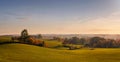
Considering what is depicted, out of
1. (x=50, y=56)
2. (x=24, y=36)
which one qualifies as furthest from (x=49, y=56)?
(x=24, y=36)

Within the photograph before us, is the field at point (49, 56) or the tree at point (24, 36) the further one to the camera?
the tree at point (24, 36)

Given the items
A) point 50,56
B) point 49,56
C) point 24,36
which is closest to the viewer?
point 49,56

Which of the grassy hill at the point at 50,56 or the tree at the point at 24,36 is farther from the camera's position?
the tree at the point at 24,36

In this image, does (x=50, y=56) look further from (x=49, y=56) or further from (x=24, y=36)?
(x=24, y=36)

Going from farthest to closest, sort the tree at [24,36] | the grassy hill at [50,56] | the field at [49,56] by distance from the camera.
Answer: the tree at [24,36], the field at [49,56], the grassy hill at [50,56]

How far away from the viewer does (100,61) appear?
4488cm

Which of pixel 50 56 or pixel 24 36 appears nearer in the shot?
pixel 50 56

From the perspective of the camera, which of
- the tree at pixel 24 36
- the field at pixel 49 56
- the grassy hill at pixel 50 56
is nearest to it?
the grassy hill at pixel 50 56

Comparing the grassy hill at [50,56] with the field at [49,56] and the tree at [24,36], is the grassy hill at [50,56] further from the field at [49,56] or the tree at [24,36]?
the tree at [24,36]

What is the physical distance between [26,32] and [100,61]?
57.2 meters

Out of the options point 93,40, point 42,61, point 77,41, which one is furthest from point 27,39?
point 77,41

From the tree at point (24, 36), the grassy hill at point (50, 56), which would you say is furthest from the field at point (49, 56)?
the tree at point (24, 36)

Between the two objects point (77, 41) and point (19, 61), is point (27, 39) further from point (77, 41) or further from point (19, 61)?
point (77, 41)

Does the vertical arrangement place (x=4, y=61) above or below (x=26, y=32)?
below
